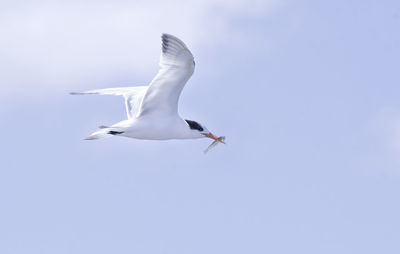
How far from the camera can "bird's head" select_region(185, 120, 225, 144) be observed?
20.9m

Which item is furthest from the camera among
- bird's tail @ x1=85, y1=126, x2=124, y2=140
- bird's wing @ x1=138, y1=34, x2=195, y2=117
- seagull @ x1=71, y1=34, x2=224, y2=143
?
bird's tail @ x1=85, y1=126, x2=124, y2=140

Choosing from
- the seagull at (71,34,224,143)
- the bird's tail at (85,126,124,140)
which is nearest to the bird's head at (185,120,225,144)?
the seagull at (71,34,224,143)

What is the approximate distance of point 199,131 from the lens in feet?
69.4

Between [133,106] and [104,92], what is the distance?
992 millimetres

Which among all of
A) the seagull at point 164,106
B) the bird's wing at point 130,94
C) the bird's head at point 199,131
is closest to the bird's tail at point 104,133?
the seagull at point 164,106

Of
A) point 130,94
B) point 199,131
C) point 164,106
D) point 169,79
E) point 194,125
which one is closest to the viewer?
point 169,79

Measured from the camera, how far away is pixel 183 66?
18250mm

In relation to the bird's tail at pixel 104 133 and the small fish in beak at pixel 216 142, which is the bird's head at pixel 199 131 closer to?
the small fish in beak at pixel 216 142

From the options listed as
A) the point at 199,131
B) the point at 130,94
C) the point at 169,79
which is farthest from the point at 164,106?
the point at 130,94

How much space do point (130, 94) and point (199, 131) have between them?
1826 millimetres

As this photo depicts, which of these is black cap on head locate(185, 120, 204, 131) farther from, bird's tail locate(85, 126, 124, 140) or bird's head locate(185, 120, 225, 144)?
bird's tail locate(85, 126, 124, 140)

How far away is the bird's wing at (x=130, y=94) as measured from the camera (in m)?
20.9

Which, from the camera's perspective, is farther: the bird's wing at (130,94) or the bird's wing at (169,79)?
the bird's wing at (130,94)

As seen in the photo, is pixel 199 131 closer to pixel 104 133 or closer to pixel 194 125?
pixel 194 125
